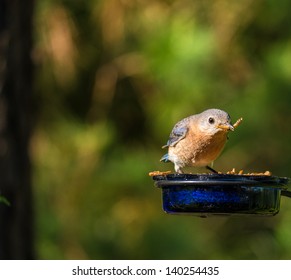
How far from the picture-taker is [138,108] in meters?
8.78

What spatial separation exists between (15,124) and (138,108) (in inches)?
108

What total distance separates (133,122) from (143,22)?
89 centimetres

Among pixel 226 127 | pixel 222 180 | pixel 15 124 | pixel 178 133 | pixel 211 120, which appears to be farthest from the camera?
pixel 15 124

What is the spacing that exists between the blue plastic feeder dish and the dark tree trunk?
2921 millimetres

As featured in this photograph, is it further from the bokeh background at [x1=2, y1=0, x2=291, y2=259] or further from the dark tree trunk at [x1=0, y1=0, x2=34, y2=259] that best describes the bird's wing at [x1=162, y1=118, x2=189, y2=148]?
the bokeh background at [x1=2, y1=0, x2=291, y2=259]

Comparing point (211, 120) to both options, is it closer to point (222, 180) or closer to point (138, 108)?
point (222, 180)

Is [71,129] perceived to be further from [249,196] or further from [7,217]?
[249,196]

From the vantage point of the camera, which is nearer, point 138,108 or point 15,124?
point 15,124

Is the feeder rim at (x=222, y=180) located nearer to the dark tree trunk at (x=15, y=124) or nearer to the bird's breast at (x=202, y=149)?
the bird's breast at (x=202, y=149)

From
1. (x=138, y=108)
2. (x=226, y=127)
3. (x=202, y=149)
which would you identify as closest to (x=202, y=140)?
(x=202, y=149)

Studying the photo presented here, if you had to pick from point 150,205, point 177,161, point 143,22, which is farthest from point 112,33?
point 177,161

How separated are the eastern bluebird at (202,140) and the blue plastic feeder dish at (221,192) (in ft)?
0.96

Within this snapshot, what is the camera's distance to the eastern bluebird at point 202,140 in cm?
345

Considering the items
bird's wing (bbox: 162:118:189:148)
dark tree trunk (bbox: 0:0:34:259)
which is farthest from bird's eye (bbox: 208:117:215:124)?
dark tree trunk (bbox: 0:0:34:259)
